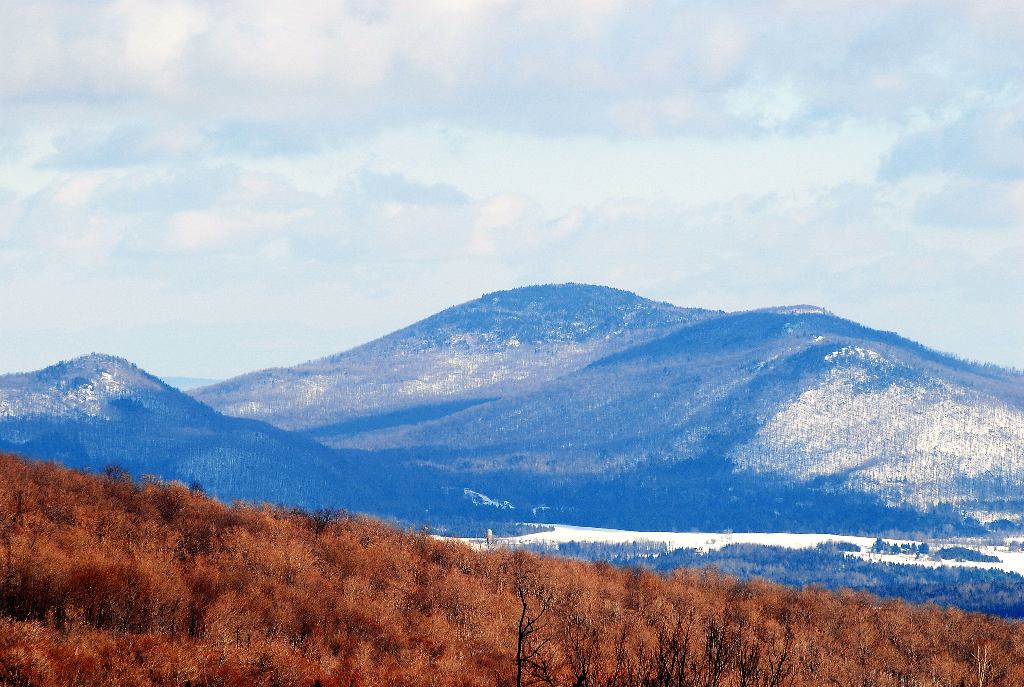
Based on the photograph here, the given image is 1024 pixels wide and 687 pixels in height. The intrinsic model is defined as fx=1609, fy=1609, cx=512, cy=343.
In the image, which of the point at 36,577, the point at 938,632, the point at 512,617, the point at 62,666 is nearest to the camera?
the point at 62,666

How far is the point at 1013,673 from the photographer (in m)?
153

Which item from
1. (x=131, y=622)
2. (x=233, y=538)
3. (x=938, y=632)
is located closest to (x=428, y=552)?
(x=233, y=538)

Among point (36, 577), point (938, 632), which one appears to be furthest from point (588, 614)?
point (36, 577)

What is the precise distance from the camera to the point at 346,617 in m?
144

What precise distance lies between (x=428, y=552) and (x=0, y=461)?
1998 inches

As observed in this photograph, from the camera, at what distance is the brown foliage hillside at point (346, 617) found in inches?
4156

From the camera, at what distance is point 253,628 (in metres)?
131

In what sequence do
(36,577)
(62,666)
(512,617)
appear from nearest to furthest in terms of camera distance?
(62,666) < (36,577) < (512,617)

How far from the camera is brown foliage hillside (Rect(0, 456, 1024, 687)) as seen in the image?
106 meters

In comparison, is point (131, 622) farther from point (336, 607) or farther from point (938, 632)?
point (938, 632)

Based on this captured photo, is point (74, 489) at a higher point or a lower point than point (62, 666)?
higher

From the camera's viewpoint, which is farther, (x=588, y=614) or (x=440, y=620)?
(x=588, y=614)

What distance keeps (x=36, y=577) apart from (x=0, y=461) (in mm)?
53546

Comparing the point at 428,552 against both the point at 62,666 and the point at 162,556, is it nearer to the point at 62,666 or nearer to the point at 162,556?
the point at 162,556
